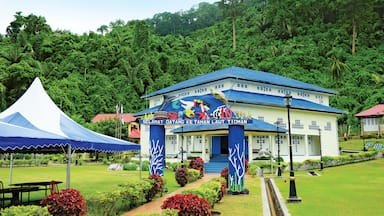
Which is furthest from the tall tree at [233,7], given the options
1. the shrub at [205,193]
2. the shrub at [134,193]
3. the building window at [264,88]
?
the shrub at [205,193]

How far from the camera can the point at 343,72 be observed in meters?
57.7

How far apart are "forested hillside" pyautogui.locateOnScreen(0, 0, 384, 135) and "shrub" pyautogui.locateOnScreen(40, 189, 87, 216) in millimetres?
43814

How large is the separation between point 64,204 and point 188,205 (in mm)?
2638

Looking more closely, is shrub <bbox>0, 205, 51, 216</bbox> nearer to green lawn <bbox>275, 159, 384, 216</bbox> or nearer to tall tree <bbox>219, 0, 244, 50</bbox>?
green lawn <bbox>275, 159, 384, 216</bbox>

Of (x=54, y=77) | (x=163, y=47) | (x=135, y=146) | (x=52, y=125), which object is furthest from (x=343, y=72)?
(x=52, y=125)

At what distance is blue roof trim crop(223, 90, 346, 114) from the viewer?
2998cm

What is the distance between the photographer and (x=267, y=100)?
32531 millimetres

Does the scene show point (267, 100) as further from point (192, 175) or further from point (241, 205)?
point (241, 205)

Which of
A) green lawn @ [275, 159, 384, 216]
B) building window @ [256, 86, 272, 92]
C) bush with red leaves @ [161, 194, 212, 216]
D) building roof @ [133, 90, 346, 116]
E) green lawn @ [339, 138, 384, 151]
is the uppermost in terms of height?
building window @ [256, 86, 272, 92]

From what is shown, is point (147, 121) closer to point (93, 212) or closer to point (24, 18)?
point (93, 212)

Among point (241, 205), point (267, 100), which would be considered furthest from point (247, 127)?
point (241, 205)

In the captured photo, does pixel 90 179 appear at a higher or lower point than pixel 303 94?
lower

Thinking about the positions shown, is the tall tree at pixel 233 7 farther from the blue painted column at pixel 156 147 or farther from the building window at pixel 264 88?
the blue painted column at pixel 156 147

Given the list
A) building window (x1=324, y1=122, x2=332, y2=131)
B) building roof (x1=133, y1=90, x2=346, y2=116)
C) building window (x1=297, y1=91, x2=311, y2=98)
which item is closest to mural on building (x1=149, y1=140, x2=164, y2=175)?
building roof (x1=133, y1=90, x2=346, y2=116)
